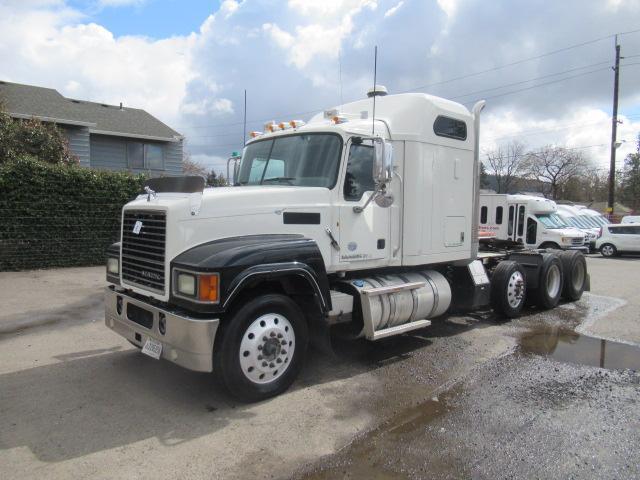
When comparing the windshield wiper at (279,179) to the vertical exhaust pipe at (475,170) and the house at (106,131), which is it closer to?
the vertical exhaust pipe at (475,170)

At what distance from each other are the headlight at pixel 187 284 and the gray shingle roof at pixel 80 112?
1554 centimetres

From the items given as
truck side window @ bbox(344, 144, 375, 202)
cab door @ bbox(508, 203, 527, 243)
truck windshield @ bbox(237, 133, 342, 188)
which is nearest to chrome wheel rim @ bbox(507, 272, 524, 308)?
truck side window @ bbox(344, 144, 375, 202)

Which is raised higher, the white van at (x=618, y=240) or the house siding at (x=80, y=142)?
the house siding at (x=80, y=142)

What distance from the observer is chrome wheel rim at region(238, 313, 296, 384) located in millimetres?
4297

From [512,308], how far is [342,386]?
4.16m

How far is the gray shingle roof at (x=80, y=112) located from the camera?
18.0m

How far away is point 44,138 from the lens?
45.9 feet

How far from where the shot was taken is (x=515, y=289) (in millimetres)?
7934

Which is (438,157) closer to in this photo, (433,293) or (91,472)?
(433,293)

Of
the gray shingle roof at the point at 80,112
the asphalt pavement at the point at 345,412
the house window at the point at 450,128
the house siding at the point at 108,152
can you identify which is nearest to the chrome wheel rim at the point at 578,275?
the asphalt pavement at the point at 345,412

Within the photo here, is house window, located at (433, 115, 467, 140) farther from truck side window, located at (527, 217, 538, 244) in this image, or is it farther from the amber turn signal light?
truck side window, located at (527, 217, 538, 244)

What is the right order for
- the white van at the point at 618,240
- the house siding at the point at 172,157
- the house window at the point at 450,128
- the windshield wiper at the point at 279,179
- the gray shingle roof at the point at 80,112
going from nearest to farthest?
the windshield wiper at the point at 279,179
the house window at the point at 450,128
the gray shingle roof at the point at 80,112
the white van at the point at 618,240
the house siding at the point at 172,157

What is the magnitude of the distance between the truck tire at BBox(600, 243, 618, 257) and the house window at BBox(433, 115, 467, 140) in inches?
751

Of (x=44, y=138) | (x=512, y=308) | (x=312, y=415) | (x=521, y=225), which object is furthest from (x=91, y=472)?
(x=521, y=225)
